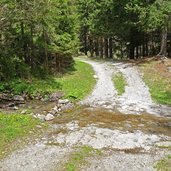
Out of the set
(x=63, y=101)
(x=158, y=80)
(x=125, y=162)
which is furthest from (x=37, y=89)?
(x=125, y=162)

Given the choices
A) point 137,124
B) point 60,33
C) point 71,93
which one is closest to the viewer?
point 137,124

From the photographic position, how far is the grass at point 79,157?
55.8ft

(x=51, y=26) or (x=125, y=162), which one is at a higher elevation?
(x=51, y=26)

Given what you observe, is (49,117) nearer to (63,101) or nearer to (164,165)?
(63,101)

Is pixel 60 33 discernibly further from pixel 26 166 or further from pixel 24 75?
pixel 26 166

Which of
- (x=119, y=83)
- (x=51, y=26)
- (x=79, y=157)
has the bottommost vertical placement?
(x=79, y=157)

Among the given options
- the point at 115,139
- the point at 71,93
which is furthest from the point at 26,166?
the point at 71,93

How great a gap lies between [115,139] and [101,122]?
3208mm

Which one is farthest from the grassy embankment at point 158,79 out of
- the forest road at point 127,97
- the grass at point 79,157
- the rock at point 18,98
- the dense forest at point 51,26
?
the grass at point 79,157

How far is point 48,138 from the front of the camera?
2088cm

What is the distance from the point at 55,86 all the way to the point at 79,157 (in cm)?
1525

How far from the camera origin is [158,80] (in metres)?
35.1

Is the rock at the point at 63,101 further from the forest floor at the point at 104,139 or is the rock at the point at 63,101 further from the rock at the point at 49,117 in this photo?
the rock at the point at 49,117

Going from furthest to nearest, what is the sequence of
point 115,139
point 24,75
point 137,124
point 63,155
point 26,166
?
1. point 24,75
2. point 137,124
3. point 115,139
4. point 63,155
5. point 26,166
